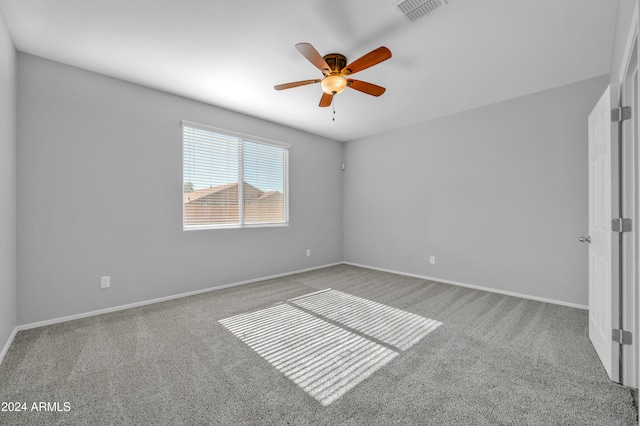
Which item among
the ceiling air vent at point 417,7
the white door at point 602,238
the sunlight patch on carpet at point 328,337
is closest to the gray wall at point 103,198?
the sunlight patch on carpet at point 328,337

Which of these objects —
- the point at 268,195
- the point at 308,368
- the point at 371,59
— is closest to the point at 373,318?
the point at 308,368

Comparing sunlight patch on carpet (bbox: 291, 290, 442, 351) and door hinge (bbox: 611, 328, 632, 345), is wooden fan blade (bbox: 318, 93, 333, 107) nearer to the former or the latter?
sunlight patch on carpet (bbox: 291, 290, 442, 351)

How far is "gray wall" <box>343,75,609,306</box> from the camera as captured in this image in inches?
127

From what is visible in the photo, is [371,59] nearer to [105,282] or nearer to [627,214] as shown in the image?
[627,214]

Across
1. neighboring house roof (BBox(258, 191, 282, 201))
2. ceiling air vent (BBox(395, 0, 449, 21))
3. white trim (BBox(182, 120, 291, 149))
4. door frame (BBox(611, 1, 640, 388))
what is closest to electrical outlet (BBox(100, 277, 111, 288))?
white trim (BBox(182, 120, 291, 149))

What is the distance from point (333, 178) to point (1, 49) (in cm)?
449

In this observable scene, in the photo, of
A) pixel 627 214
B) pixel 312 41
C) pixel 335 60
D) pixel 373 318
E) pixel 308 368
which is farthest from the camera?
pixel 373 318

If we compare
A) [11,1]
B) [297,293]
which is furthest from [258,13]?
[297,293]

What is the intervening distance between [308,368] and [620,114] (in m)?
2.69

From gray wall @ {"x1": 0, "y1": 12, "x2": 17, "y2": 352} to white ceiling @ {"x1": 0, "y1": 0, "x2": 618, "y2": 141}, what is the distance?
0.30 m

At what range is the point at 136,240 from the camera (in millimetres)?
3211

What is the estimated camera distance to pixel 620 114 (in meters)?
1.79

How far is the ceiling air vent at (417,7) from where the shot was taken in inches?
77.5

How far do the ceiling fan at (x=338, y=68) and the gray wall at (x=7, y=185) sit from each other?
2170 mm
